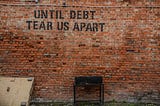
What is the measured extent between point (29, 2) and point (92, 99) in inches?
113

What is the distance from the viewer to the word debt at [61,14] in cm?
873

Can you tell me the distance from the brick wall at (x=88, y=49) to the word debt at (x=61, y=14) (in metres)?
0.08

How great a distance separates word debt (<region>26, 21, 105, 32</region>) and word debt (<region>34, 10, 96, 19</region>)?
6.2 inches

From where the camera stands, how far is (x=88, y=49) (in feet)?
29.1

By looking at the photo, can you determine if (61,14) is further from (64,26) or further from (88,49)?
(88,49)

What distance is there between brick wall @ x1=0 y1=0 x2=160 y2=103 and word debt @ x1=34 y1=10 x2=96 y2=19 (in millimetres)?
77

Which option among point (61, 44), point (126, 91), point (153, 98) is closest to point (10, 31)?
point (61, 44)

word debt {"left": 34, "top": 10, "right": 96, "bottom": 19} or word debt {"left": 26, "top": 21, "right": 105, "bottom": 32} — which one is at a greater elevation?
word debt {"left": 34, "top": 10, "right": 96, "bottom": 19}

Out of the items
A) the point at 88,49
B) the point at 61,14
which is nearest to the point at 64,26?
the point at 61,14

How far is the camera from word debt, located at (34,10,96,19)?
8.73m

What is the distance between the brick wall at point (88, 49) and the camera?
8.75 metres

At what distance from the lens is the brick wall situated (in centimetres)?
875

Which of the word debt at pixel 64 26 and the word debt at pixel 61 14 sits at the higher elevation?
the word debt at pixel 61 14

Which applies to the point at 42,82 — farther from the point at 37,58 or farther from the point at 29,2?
the point at 29,2
